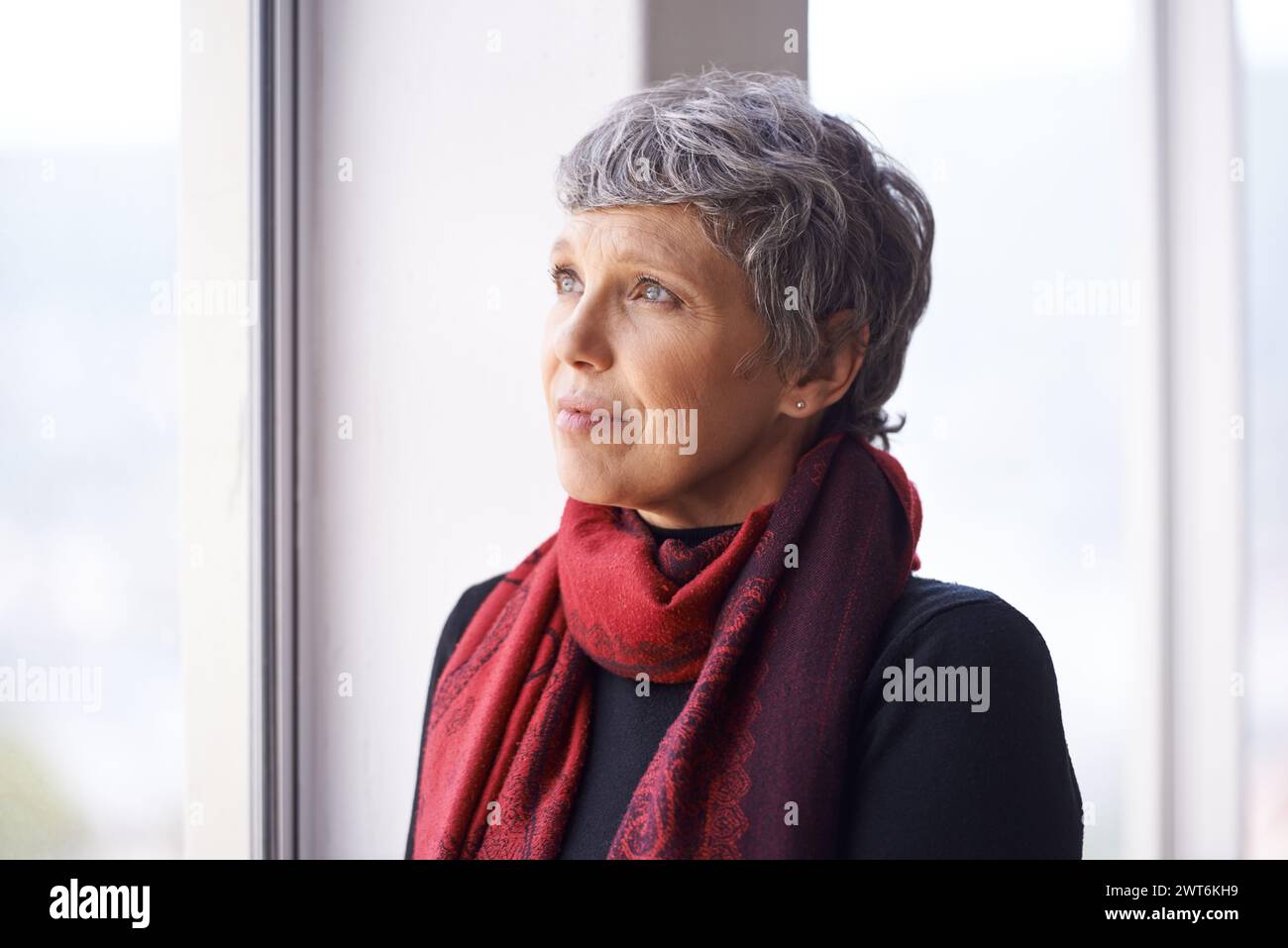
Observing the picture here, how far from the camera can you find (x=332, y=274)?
1261 mm

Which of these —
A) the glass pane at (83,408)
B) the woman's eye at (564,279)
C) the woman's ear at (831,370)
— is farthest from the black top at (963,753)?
the glass pane at (83,408)

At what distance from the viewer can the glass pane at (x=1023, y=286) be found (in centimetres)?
116

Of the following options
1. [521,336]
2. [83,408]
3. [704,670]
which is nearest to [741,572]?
[704,670]

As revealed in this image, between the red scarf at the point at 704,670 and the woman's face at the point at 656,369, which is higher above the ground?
the woman's face at the point at 656,369

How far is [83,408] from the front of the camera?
1188 mm

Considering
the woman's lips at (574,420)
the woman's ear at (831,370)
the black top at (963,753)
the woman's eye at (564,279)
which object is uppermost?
the woman's eye at (564,279)

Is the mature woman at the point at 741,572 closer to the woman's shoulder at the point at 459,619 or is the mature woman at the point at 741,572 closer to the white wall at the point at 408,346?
the woman's shoulder at the point at 459,619

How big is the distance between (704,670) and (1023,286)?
0.64 metres

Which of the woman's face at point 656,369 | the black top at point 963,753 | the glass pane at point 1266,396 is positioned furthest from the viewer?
the glass pane at point 1266,396

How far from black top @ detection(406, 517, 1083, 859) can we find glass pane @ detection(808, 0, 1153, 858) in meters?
0.33

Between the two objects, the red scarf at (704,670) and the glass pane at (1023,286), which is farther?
the glass pane at (1023,286)

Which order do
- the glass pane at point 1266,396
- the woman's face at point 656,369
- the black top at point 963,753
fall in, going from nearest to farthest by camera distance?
the black top at point 963,753
the woman's face at point 656,369
the glass pane at point 1266,396
